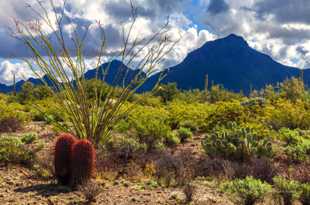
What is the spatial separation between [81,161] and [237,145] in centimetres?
434

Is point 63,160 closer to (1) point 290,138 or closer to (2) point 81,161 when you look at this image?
(2) point 81,161

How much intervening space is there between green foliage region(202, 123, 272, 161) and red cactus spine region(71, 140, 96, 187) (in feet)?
12.5

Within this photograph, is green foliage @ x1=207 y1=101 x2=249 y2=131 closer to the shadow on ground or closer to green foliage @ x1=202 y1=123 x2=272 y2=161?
green foliage @ x1=202 y1=123 x2=272 y2=161

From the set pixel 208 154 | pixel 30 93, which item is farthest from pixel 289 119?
pixel 30 93

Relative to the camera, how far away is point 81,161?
6996mm

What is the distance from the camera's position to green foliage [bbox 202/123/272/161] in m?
9.87

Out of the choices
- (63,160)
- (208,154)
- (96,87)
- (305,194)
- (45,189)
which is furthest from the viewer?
(208,154)

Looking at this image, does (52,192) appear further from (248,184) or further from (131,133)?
(131,133)

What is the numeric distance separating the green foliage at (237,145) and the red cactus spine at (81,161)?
381cm

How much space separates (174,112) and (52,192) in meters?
10.4

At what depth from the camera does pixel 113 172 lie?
8258mm

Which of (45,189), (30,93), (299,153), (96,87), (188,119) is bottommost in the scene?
(45,189)

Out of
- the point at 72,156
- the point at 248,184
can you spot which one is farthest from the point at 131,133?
the point at 248,184

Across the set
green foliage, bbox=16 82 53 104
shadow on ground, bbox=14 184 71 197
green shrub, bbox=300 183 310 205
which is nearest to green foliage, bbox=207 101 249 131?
green shrub, bbox=300 183 310 205
